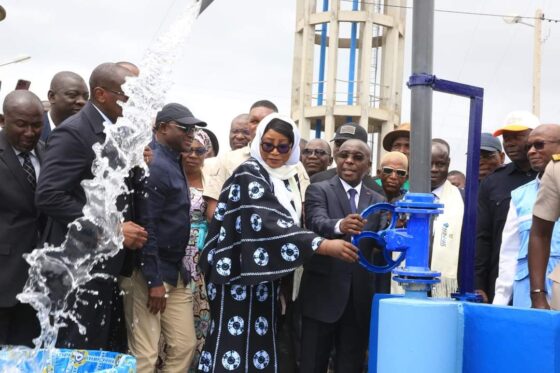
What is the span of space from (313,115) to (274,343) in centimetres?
2400

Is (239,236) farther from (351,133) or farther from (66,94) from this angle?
(351,133)

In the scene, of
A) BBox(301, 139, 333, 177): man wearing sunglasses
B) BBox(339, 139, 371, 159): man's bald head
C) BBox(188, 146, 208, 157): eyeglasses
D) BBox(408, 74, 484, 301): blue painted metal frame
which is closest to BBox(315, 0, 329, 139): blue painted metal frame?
BBox(301, 139, 333, 177): man wearing sunglasses

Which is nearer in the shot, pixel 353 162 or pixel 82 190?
pixel 82 190

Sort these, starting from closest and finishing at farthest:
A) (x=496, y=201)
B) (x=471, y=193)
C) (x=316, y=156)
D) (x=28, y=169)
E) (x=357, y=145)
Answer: (x=471, y=193)
(x=28, y=169)
(x=357, y=145)
(x=496, y=201)
(x=316, y=156)

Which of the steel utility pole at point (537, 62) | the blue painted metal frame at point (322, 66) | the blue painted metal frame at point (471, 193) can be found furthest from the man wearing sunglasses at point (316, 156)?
the blue painted metal frame at point (322, 66)

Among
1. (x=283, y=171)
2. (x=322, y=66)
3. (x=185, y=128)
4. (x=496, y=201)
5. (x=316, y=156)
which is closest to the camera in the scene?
(x=283, y=171)

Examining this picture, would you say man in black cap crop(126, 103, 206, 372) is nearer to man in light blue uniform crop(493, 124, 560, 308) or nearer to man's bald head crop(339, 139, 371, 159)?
man's bald head crop(339, 139, 371, 159)

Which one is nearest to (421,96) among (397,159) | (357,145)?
(357,145)

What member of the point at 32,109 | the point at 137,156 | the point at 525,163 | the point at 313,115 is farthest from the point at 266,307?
the point at 313,115

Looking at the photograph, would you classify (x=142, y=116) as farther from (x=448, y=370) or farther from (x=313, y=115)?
(x=313, y=115)

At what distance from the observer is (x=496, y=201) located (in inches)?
204

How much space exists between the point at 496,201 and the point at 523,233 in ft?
2.33

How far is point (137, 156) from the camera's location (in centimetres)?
410

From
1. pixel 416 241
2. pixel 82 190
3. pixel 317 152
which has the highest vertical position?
pixel 317 152
